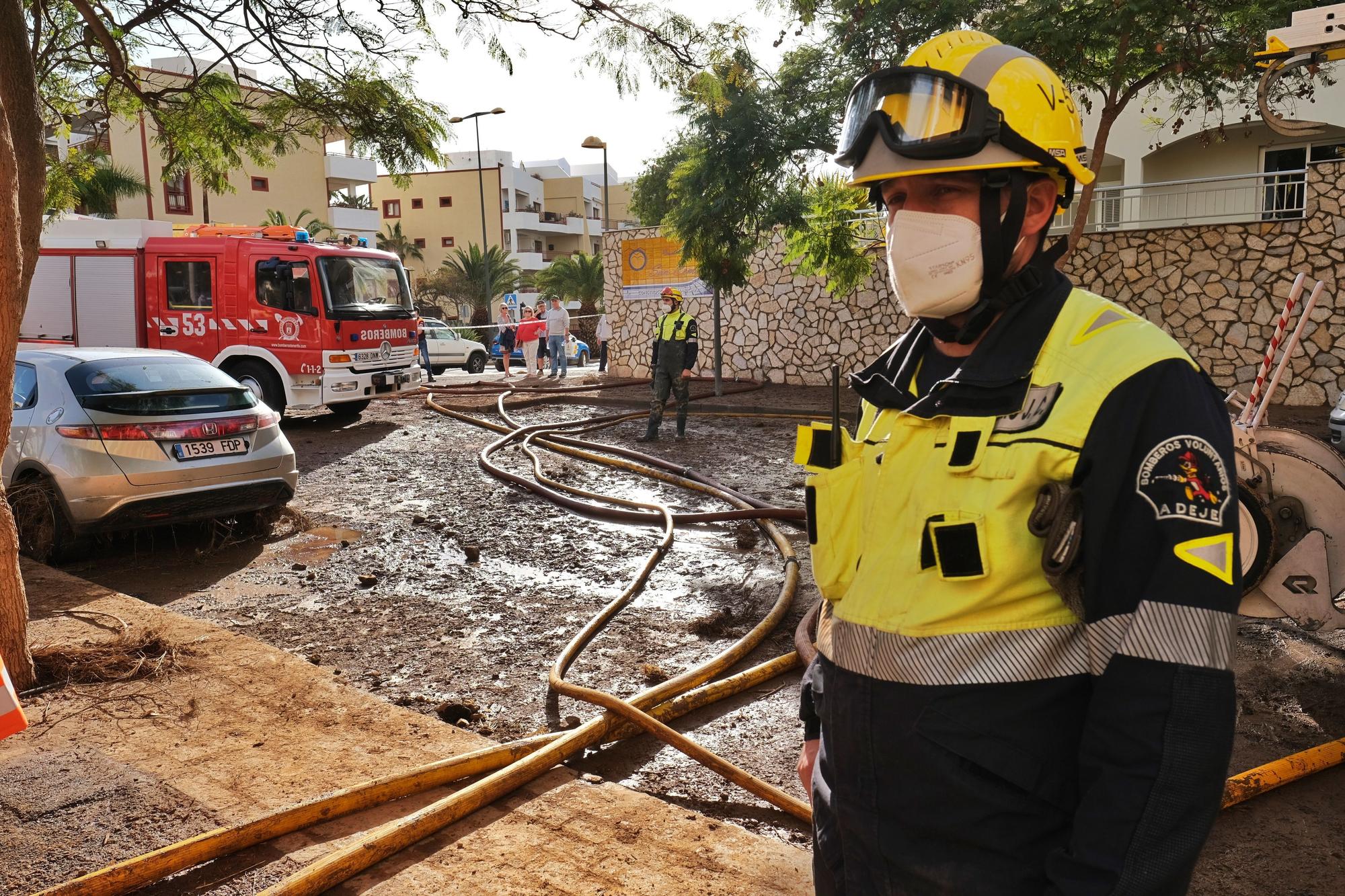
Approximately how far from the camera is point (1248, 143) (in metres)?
17.9

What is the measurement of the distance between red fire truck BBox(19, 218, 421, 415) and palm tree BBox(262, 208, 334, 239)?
23694 mm

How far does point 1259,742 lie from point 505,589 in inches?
159

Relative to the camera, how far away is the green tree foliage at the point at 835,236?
44.0ft

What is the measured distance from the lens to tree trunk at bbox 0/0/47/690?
391 cm

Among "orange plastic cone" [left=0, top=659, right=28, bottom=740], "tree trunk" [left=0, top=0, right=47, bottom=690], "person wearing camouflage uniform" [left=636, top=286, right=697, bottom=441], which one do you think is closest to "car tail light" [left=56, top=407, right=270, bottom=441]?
"tree trunk" [left=0, top=0, right=47, bottom=690]

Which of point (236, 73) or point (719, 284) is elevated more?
point (236, 73)

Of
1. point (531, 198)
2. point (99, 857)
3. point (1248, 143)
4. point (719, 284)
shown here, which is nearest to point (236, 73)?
point (99, 857)

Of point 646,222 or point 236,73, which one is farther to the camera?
point 646,222

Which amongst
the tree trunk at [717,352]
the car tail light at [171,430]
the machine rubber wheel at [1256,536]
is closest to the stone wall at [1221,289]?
the tree trunk at [717,352]

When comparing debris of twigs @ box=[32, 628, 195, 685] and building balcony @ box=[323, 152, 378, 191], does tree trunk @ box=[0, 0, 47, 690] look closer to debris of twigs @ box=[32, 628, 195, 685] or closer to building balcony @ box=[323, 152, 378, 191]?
debris of twigs @ box=[32, 628, 195, 685]

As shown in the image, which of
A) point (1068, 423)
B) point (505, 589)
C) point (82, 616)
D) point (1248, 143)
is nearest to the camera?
point (1068, 423)

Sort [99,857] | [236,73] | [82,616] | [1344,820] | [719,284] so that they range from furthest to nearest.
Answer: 1. [719,284]
2. [236,73]
3. [82,616]
4. [1344,820]
5. [99,857]

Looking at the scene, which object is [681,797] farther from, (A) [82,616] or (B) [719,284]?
(B) [719,284]

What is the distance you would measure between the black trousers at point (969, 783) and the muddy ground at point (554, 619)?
82.1 inches
